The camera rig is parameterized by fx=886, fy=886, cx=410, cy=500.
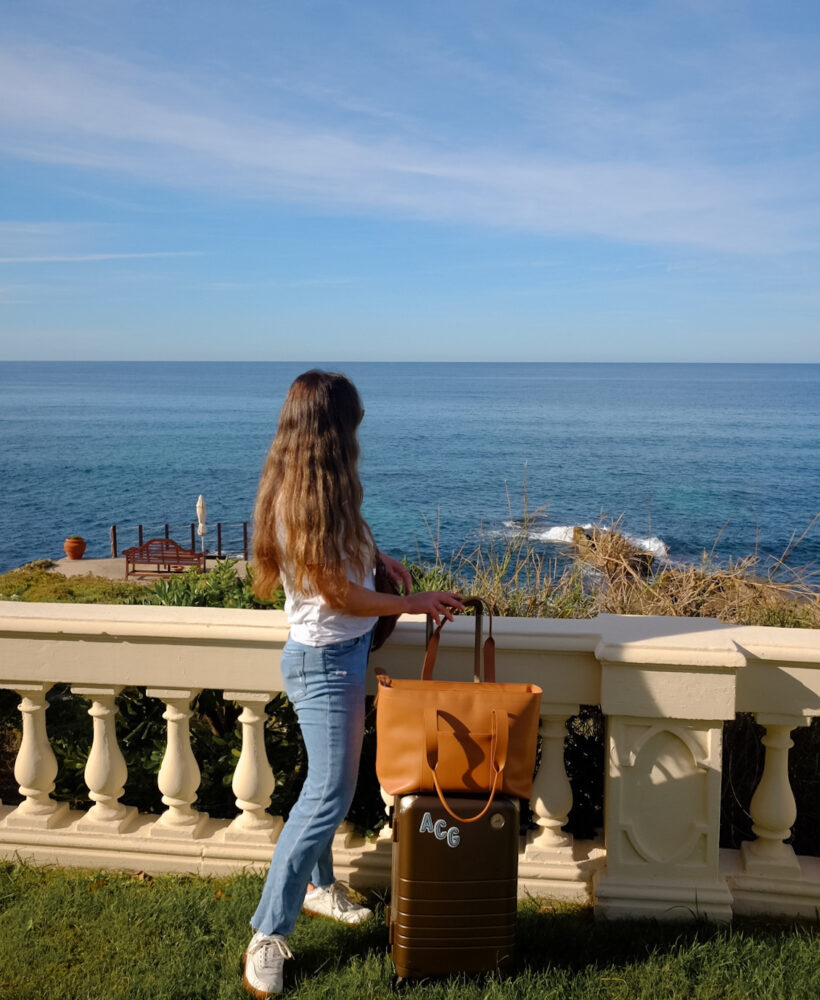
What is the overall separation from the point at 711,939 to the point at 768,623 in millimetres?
2645

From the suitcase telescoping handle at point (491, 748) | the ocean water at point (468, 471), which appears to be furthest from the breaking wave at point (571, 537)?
the suitcase telescoping handle at point (491, 748)

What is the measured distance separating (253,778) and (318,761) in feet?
1.92

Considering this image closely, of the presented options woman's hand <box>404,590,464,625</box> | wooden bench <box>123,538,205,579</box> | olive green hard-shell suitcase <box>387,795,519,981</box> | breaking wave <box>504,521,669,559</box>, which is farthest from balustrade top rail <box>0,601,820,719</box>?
wooden bench <box>123,538,205,579</box>

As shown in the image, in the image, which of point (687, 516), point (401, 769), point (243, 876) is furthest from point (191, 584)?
point (687, 516)

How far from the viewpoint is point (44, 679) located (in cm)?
346

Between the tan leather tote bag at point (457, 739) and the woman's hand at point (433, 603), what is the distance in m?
0.25

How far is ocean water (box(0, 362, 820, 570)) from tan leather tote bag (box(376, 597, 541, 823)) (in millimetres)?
11294

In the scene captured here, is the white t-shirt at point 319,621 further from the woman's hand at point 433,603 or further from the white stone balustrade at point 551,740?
the white stone balustrade at point 551,740

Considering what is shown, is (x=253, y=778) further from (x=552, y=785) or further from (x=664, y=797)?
(x=664, y=797)

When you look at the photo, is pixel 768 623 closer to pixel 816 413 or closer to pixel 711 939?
pixel 711 939

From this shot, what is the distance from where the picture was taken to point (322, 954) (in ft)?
9.80

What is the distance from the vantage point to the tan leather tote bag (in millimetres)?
2688

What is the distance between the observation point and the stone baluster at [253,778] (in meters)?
3.38

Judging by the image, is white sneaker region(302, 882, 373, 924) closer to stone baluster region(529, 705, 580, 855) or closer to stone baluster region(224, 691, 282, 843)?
stone baluster region(224, 691, 282, 843)
